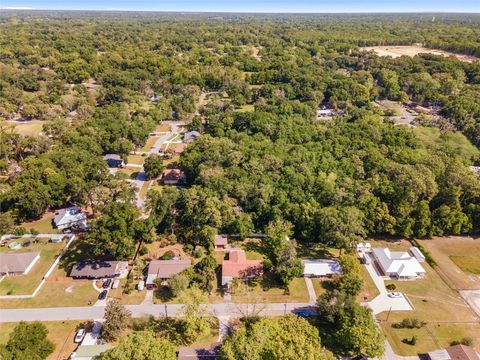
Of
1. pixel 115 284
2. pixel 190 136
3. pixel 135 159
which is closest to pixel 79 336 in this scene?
pixel 115 284

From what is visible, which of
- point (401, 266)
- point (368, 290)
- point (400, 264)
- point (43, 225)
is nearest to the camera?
point (368, 290)

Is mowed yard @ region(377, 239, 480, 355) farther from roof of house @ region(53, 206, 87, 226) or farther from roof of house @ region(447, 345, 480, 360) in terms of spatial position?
roof of house @ region(53, 206, 87, 226)

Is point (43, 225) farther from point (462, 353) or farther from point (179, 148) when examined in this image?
point (462, 353)

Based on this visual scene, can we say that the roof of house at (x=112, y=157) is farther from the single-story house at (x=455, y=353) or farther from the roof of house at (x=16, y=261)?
the single-story house at (x=455, y=353)

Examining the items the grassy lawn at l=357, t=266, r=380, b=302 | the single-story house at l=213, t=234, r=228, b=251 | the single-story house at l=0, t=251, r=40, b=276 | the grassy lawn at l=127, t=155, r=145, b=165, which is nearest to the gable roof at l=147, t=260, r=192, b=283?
the single-story house at l=213, t=234, r=228, b=251

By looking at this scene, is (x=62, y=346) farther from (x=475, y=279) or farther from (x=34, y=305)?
(x=475, y=279)
